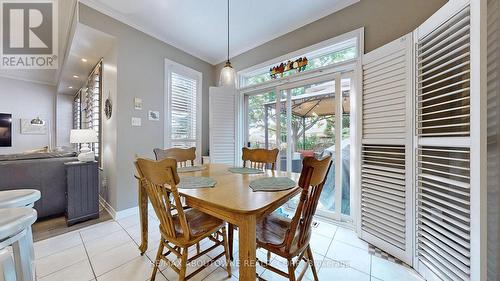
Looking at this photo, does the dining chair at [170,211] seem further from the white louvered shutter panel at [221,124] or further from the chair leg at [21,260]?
the white louvered shutter panel at [221,124]

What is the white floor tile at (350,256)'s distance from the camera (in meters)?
1.66

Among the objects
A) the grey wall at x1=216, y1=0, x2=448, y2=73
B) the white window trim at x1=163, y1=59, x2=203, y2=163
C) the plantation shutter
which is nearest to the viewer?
the grey wall at x1=216, y1=0, x2=448, y2=73

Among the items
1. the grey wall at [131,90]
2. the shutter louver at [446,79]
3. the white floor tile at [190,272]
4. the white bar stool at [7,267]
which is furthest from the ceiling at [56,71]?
the shutter louver at [446,79]

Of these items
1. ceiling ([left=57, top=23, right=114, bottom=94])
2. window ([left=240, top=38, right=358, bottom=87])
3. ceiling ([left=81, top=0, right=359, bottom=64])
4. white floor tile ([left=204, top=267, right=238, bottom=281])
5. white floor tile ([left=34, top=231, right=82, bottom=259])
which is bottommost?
white floor tile ([left=204, top=267, right=238, bottom=281])

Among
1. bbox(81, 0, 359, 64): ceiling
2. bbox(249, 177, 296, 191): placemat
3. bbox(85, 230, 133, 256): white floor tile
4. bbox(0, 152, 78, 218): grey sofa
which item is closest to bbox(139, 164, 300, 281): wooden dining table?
bbox(249, 177, 296, 191): placemat

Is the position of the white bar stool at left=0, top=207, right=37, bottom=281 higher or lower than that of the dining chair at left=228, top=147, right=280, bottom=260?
lower

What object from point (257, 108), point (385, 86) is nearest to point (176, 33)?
point (257, 108)

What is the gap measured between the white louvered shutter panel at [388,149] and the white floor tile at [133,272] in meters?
2.01

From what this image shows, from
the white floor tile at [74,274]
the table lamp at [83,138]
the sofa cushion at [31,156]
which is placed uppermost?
the table lamp at [83,138]

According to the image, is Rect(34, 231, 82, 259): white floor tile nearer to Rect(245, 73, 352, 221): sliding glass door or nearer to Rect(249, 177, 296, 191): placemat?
Rect(249, 177, 296, 191): placemat

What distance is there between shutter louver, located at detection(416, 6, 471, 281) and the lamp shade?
4.04 meters

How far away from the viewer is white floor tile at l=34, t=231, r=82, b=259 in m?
1.82

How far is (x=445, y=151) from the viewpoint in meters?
1.36

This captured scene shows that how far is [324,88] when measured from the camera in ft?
8.42
